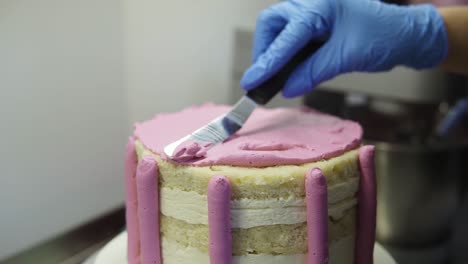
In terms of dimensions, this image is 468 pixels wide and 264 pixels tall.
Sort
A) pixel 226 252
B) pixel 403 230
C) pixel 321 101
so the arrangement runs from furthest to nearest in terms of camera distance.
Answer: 1. pixel 321 101
2. pixel 403 230
3. pixel 226 252

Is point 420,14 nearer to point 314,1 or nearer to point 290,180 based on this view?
point 314,1

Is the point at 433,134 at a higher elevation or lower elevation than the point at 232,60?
lower

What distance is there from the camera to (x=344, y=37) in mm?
1085

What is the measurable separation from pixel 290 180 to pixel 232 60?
3.17 feet

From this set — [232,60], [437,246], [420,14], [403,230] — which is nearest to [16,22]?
[232,60]

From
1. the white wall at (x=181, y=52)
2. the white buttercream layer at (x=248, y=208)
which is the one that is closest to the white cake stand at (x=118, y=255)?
the white buttercream layer at (x=248, y=208)

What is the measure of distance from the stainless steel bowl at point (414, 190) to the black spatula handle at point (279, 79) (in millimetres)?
461

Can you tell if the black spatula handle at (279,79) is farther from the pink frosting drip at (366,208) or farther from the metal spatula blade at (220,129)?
the pink frosting drip at (366,208)

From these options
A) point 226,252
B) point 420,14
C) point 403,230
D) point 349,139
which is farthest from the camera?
point 403,230

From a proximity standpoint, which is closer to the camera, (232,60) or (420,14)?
(420,14)

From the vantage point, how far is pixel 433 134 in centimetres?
168

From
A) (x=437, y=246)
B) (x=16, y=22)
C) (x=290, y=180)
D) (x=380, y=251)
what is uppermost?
(x=16, y=22)

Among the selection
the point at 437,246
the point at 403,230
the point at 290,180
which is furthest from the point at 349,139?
the point at 437,246

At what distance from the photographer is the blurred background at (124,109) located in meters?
1.41
